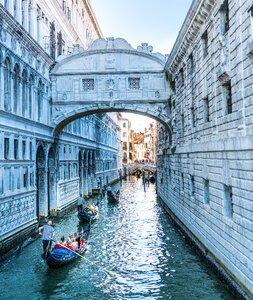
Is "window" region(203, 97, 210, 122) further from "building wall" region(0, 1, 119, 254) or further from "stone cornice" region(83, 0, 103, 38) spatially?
"stone cornice" region(83, 0, 103, 38)

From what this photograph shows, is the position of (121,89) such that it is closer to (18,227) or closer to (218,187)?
(18,227)

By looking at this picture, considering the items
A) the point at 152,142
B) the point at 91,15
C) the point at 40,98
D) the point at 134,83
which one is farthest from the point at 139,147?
the point at 40,98

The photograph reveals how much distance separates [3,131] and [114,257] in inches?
231

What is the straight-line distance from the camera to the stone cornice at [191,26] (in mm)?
11820

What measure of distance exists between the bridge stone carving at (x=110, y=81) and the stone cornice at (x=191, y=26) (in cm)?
258

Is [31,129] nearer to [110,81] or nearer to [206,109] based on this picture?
[110,81]

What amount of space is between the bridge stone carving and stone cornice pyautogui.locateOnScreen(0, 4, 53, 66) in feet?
6.45

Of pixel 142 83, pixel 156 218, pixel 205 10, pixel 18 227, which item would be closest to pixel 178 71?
pixel 142 83

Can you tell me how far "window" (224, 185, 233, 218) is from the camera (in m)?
10.3

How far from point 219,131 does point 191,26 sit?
453cm

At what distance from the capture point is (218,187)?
1109 centimetres

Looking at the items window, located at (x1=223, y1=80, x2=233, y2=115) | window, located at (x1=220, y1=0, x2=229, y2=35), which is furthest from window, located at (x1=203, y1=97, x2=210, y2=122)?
window, located at (x1=220, y1=0, x2=229, y2=35)

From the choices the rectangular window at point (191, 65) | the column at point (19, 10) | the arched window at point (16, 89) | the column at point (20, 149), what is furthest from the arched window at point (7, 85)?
the rectangular window at point (191, 65)

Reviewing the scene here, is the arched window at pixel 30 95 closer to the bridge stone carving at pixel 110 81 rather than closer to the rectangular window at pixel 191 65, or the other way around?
the bridge stone carving at pixel 110 81
